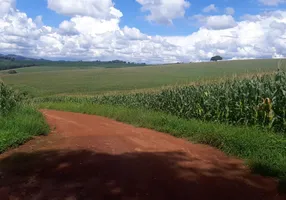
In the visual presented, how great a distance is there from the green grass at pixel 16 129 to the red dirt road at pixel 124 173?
317mm

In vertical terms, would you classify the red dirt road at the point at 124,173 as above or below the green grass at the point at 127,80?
above

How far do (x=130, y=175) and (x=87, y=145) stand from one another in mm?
3185

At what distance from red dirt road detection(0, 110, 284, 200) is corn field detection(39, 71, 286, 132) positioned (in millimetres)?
2394

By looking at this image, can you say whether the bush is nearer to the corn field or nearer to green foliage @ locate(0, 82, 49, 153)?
green foliage @ locate(0, 82, 49, 153)

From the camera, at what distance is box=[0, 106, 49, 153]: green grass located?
10.1m

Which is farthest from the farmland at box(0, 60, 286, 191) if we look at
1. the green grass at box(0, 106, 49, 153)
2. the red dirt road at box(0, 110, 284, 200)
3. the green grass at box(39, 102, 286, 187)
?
the green grass at box(0, 106, 49, 153)

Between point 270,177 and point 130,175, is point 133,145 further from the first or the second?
point 270,177

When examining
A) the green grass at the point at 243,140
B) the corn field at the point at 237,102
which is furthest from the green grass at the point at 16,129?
the corn field at the point at 237,102

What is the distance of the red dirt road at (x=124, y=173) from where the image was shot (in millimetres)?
6199

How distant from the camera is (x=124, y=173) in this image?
721cm

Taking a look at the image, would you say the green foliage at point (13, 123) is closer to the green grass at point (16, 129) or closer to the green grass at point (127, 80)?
the green grass at point (16, 129)

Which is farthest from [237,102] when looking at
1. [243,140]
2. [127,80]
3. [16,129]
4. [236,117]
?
[127,80]

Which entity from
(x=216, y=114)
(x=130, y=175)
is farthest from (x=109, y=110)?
(x=130, y=175)

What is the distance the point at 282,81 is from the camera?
37.5 feet
